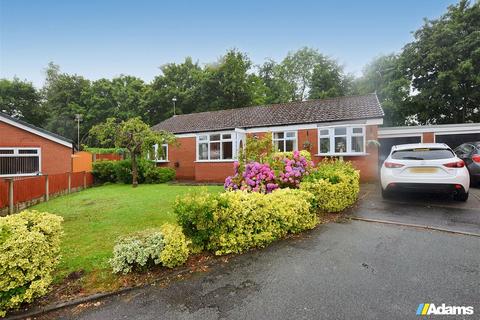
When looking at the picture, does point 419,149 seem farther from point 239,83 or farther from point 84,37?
point 239,83

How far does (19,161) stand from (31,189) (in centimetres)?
507

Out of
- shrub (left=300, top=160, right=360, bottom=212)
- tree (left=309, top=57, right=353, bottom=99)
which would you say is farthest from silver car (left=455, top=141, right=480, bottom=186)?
tree (left=309, top=57, right=353, bottom=99)

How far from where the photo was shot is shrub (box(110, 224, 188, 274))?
11.6 ft

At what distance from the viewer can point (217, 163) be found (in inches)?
616

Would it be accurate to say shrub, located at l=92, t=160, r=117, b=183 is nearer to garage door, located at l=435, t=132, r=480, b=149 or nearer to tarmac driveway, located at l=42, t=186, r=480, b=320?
tarmac driveway, located at l=42, t=186, r=480, b=320

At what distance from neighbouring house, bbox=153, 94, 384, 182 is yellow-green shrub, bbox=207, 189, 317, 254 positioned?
8314 mm

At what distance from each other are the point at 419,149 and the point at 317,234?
3.87 m

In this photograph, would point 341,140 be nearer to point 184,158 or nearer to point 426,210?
point 426,210

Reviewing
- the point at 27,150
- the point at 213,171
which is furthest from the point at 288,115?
the point at 27,150

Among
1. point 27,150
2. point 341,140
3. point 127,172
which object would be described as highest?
point 341,140

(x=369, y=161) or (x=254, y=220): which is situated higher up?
(x=369, y=161)

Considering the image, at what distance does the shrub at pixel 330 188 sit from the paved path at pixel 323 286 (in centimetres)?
189

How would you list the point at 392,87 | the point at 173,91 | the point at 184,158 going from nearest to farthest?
the point at 184,158
the point at 392,87
the point at 173,91

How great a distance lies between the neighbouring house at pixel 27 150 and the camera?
12.8 metres
